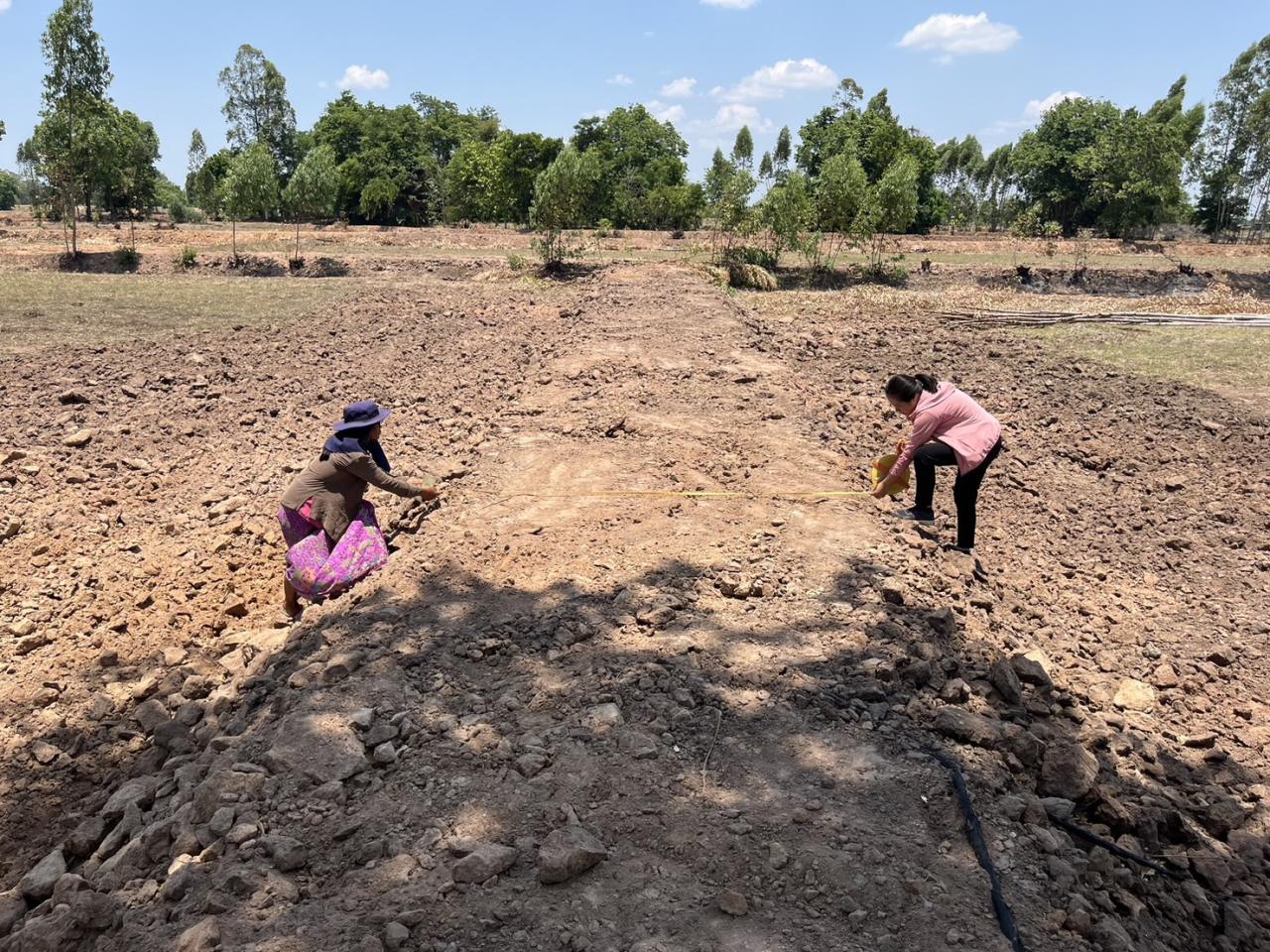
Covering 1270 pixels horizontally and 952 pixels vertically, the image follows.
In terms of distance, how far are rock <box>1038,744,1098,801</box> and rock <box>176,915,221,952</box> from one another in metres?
3.02

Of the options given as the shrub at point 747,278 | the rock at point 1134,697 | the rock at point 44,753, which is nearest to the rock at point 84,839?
the rock at point 44,753

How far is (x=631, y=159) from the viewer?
48031 millimetres

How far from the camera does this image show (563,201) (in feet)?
73.0

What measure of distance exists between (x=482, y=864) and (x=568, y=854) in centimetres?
28

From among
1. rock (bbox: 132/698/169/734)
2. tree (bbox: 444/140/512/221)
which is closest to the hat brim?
rock (bbox: 132/698/169/734)

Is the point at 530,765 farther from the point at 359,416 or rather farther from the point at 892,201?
the point at 892,201

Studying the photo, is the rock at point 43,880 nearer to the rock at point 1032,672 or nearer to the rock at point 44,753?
the rock at point 44,753

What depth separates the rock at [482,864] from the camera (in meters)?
2.65

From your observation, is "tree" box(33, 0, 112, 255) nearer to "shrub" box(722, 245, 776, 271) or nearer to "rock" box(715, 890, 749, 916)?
"shrub" box(722, 245, 776, 271)

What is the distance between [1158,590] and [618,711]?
4.47 meters

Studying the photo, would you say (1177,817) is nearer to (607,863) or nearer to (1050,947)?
(1050,947)

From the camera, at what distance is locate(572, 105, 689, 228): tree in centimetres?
4066

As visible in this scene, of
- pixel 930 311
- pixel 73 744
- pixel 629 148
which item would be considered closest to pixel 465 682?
pixel 73 744

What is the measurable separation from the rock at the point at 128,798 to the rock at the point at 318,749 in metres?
0.69
